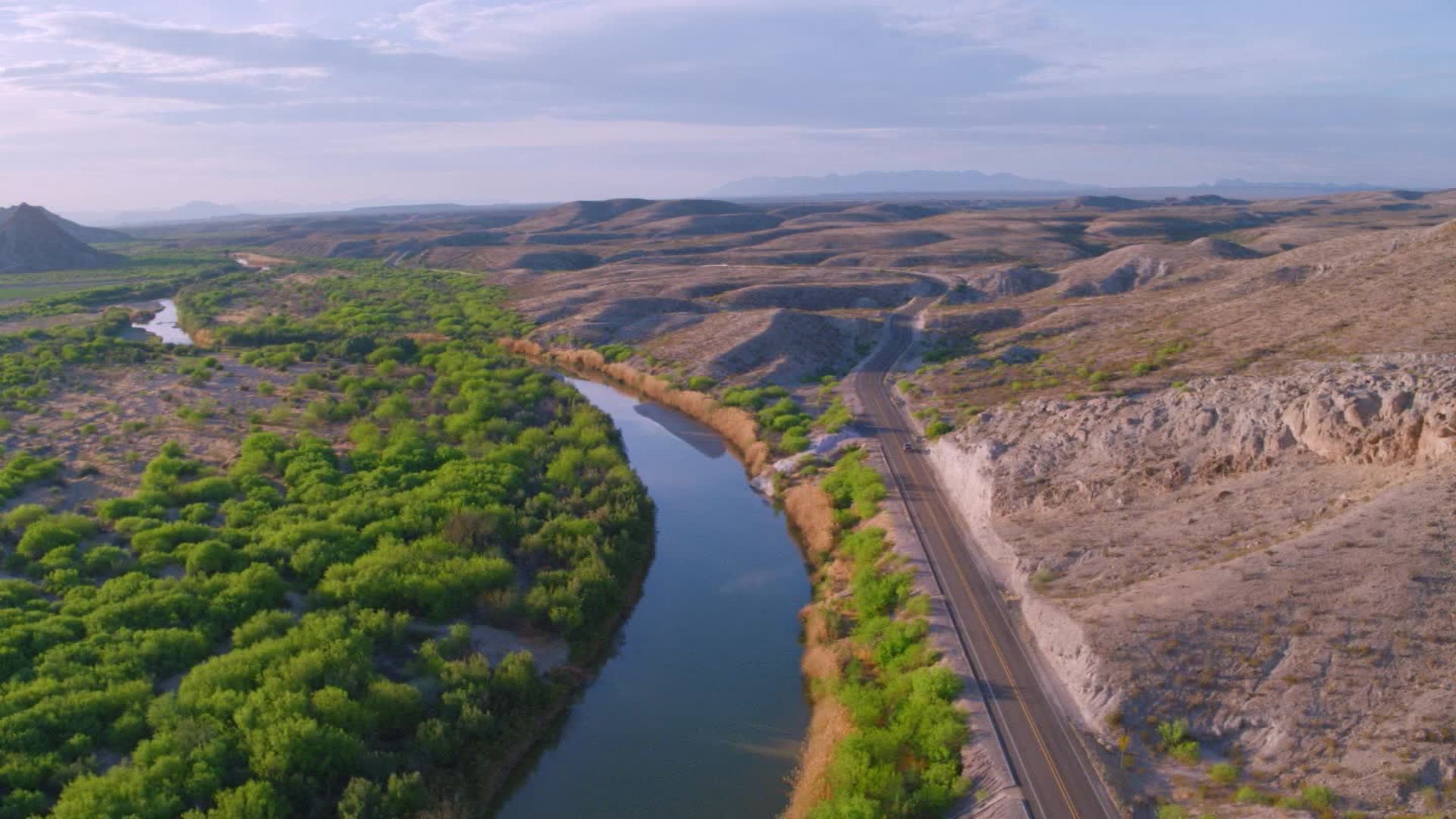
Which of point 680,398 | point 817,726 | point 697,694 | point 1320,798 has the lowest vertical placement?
point 697,694

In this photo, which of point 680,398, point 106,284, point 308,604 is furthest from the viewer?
point 106,284

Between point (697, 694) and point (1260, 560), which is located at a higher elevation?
point (1260, 560)

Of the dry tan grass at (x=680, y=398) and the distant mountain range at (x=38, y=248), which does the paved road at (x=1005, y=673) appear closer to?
the dry tan grass at (x=680, y=398)

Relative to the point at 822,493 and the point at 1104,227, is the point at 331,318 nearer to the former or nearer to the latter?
the point at 822,493

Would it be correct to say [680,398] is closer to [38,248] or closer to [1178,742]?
[1178,742]

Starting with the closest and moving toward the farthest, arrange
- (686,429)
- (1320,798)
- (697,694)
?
(1320,798) < (697,694) < (686,429)

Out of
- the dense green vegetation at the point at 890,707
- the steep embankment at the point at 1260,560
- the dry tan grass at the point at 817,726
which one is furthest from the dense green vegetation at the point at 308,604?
the steep embankment at the point at 1260,560

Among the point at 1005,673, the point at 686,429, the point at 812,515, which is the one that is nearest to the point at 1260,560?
the point at 1005,673

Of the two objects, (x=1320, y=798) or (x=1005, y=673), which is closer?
(x=1320, y=798)

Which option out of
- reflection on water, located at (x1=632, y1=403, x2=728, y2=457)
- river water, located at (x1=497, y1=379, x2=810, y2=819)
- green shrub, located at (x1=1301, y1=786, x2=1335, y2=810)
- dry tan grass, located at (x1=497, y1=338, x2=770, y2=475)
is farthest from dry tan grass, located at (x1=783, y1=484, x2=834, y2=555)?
green shrub, located at (x1=1301, y1=786, x2=1335, y2=810)
